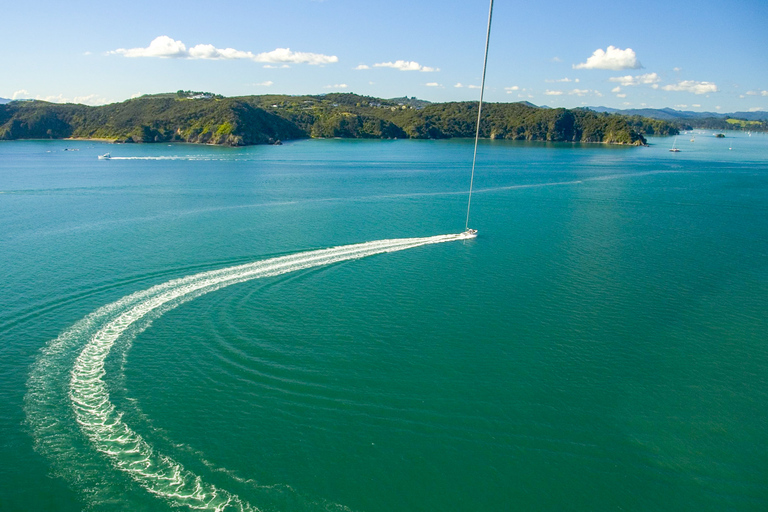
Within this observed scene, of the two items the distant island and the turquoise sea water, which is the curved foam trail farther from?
the distant island

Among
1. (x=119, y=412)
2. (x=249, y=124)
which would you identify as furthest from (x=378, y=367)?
(x=249, y=124)

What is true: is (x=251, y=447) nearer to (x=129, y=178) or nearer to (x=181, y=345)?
(x=181, y=345)

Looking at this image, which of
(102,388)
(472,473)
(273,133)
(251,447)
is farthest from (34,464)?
(273,133)

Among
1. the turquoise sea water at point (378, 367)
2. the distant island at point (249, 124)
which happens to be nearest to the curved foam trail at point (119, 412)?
the turquoise sea water at point (378, 367)

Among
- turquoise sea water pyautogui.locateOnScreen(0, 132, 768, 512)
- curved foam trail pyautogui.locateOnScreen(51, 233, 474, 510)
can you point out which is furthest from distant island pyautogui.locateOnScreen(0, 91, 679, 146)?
curved foam trail pyautogui.locateOnScreen(51, 233, 474, 510)

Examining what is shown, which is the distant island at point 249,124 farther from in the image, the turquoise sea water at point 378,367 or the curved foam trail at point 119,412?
the curved foam trail at point 119,412
